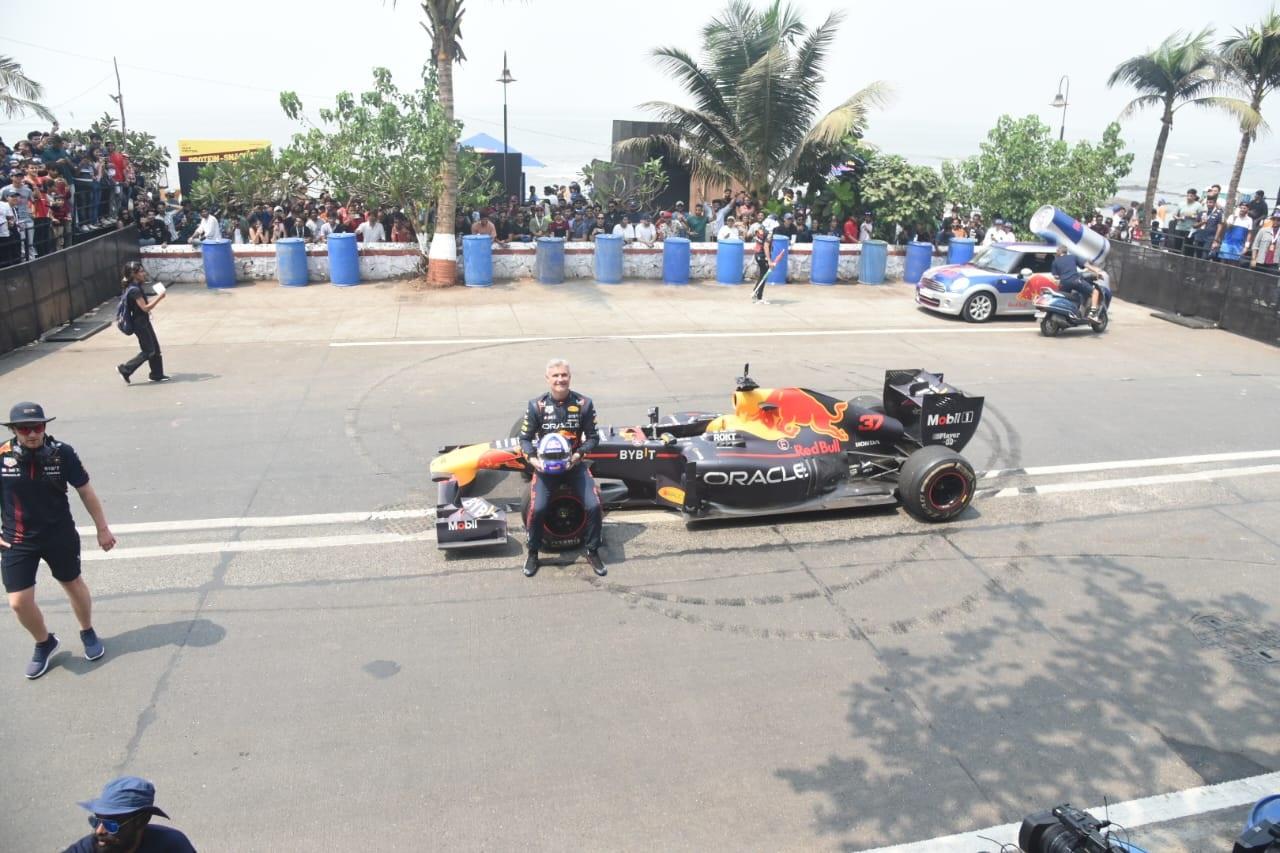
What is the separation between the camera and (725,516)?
843 cm

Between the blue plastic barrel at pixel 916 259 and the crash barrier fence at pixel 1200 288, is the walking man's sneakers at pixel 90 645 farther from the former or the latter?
the blue plastic barrel at pixel 916 259

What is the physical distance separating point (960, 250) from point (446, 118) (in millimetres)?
12328

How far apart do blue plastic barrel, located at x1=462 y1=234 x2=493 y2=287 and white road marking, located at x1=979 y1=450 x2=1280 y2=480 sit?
12.5m

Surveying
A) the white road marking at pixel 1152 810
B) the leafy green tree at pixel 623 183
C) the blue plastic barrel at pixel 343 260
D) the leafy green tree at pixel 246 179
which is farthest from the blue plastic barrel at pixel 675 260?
the white road marking at pixel 1152 810

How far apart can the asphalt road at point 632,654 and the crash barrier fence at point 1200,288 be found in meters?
7.25

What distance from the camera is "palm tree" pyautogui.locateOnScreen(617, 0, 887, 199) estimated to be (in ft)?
75.8

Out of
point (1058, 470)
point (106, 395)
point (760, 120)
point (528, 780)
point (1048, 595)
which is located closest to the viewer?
point (528, 780)

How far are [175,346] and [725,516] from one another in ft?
33.9

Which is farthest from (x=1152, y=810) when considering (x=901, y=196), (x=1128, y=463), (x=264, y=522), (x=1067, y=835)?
(x=901, y=196)

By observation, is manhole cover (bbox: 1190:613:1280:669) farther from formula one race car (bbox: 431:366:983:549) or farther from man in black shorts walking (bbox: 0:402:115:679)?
man in black shorts walking (bbox: 0:402:115:679)

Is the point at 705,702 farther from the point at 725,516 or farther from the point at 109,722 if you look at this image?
the point at 109,722

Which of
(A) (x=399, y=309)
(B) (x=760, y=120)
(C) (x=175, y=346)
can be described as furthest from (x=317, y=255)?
(B) (x=760, y=120)

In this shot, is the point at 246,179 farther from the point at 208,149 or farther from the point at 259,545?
the point at 208,149

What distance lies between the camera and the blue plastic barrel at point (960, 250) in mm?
22444
